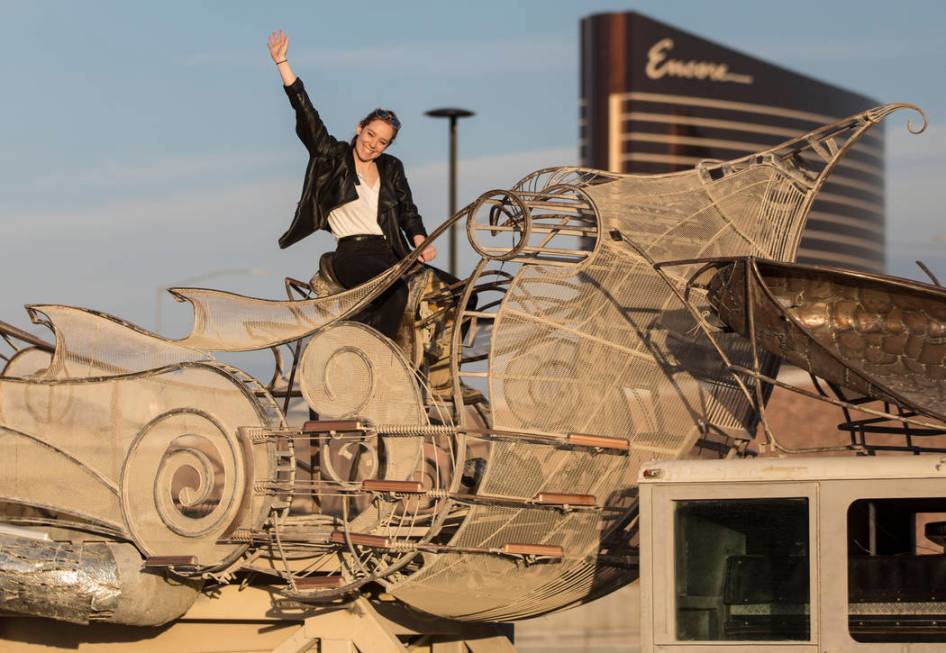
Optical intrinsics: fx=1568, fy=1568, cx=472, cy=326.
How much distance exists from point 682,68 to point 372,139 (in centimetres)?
8562

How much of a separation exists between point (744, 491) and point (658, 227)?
2.84 m

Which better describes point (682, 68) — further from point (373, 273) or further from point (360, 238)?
point (373, 273)

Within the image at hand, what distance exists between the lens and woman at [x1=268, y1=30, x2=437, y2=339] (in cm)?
1184

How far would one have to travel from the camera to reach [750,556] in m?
9.15

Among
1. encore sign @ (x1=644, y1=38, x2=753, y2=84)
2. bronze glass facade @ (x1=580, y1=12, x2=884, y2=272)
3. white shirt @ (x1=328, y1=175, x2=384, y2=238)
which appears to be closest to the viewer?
white shirt @ (x1=328, y1=175, x2=384, y2=238)

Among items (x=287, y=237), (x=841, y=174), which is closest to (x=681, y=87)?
(x=841, y=174)

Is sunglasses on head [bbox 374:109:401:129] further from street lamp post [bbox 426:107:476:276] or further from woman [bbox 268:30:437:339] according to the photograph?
street lamp post [bbox 426:107:476:276]

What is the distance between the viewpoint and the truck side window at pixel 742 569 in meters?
9.03

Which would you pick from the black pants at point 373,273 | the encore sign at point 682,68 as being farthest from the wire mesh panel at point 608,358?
the encore sign at point 682,68

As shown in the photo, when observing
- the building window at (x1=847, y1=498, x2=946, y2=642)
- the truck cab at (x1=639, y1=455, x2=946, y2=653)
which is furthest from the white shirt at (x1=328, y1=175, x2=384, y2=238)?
the building window at (x1=847, y1=498, x2=946, y2=642)

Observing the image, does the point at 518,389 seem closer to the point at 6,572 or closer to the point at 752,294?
the point at 752,294

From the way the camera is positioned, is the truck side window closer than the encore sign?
Yes

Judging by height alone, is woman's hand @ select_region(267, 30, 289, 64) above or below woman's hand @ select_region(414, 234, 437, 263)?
above

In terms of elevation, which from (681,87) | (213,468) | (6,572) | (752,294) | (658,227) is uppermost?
(681,87)
